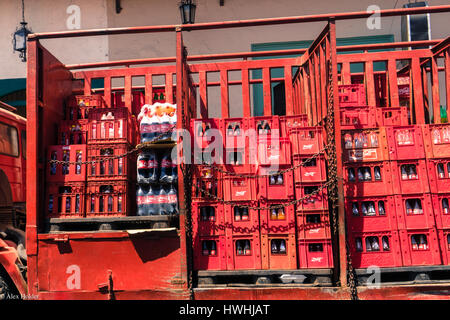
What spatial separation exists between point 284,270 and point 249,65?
3.53m

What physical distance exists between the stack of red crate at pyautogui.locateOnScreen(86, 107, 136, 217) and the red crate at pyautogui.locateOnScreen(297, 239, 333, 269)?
2.60m

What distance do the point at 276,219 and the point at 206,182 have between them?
44.7 inches

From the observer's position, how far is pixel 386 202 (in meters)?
5.64

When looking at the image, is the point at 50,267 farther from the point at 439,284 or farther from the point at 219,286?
the point at 439,284

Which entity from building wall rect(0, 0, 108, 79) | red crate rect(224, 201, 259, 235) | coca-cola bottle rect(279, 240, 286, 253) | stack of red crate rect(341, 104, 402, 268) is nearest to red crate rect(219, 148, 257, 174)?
red crate rect(224, 201, 259, 235)

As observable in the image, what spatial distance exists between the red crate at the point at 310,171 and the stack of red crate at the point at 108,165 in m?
2.52

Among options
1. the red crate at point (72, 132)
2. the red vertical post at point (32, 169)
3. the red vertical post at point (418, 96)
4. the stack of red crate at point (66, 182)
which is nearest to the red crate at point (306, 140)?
the red vertical post at point (418, 96)

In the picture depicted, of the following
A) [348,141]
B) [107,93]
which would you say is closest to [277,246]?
[348,141]

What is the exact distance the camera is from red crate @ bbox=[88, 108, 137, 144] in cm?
610

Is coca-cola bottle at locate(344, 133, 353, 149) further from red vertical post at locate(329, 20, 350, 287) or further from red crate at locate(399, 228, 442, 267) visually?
red crate at locate(399, 228, 442, 267)

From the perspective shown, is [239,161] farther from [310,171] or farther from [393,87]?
[393,87]

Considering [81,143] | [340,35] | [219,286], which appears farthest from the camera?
[340,35]

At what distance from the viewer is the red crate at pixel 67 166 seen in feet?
19.9
